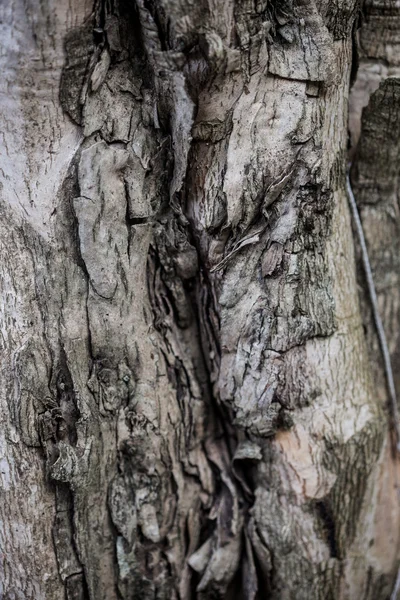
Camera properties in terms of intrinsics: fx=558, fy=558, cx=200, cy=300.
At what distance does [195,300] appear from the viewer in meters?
1.28

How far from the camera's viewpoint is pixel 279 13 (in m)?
1.07

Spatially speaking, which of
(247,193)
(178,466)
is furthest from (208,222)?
(178,466)

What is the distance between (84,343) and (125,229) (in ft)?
0.80

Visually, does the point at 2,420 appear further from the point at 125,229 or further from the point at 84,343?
the point at 125,229

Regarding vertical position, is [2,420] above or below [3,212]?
below

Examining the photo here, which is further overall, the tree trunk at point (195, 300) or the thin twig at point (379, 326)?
the thin twig at point (379, 326)

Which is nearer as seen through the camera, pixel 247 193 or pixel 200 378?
pixel 247 193

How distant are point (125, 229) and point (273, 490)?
665mm

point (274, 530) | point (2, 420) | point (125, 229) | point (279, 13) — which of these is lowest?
point (274, 530)

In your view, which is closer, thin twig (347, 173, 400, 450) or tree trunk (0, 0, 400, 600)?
tree trunk (0, 0, 400, 600)

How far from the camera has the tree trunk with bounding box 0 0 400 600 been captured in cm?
105

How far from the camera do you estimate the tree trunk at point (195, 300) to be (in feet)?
3.45

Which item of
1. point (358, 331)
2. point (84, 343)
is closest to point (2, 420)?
point (84, 343)

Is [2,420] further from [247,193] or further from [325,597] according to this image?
[325,597]
